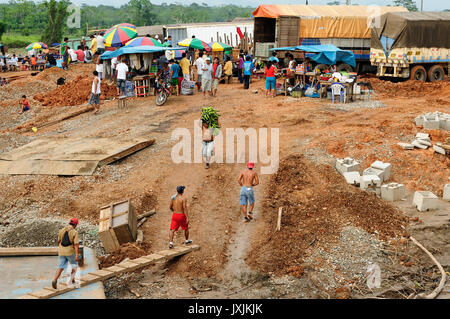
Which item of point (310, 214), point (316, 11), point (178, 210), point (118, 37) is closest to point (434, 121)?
point (310, 214)

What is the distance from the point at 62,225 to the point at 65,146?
184 inches

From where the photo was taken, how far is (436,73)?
23562 mm

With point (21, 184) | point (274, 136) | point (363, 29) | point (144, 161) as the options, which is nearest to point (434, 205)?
point (274, 136)

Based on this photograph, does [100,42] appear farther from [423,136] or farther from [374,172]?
[374,172]

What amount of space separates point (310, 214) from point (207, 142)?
336 cm

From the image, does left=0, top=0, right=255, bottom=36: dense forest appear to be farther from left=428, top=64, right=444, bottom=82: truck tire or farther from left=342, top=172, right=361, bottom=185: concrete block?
left=342, top=172, right=361, bottom=185: concrete block

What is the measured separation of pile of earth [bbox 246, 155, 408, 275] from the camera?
9.63 meters

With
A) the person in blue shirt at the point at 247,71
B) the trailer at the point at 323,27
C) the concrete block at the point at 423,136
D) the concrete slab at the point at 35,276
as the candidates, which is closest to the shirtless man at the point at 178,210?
the concrete slab at the point at 35,276

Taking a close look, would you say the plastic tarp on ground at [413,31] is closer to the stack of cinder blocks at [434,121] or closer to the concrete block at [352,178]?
the stack of cinder blocks at [434,121]

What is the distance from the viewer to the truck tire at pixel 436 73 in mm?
23266

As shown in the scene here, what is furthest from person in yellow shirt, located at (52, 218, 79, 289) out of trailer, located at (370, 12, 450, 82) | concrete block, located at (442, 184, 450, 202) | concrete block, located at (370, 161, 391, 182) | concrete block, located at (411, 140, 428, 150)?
trailer, located at (370, 12, 450, 82)

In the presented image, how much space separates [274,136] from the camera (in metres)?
15.3

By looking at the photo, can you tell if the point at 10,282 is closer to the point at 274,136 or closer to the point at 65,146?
the point at 65,146

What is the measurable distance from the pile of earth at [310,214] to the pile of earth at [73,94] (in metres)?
12.3
